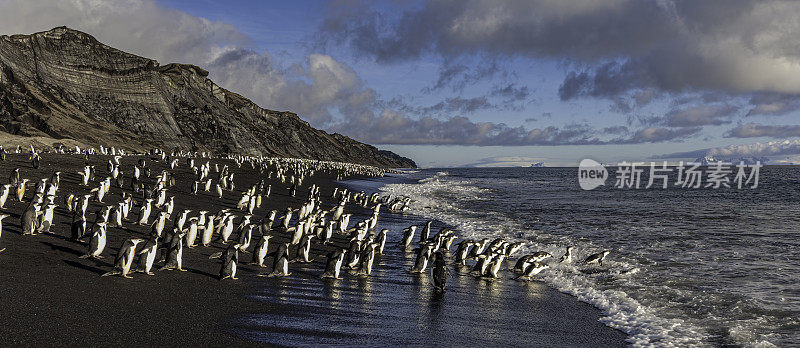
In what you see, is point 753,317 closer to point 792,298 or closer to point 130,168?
A: point 792,298

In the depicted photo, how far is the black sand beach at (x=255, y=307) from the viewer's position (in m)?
7.89

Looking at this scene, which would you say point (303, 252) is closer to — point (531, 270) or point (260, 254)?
point (260, 254)

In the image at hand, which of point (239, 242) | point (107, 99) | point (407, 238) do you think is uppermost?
point (107, 99)

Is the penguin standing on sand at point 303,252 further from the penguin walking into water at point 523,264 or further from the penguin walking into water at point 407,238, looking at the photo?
the penguin walking into water at point 523,264

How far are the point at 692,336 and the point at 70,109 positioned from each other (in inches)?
3090

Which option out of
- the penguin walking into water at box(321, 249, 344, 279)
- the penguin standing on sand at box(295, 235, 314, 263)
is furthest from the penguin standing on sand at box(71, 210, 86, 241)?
the penguin walking into water at box(321, 249, 344, 279)

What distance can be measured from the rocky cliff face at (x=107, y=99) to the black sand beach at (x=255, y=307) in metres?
55.1

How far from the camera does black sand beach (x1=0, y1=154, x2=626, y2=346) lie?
25.9 feet

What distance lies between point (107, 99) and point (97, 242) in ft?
263

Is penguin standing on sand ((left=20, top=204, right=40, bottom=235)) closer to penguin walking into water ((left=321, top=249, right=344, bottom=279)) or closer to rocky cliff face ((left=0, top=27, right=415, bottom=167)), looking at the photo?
penguin walking into water ((left=321, top=249, right=344, bottom=279))

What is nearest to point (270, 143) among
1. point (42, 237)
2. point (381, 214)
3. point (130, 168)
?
point (130, 168)

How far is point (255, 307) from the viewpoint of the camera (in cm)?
955

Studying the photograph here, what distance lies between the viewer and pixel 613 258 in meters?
17.1

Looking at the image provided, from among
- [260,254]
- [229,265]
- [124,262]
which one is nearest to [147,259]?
[124,262]
